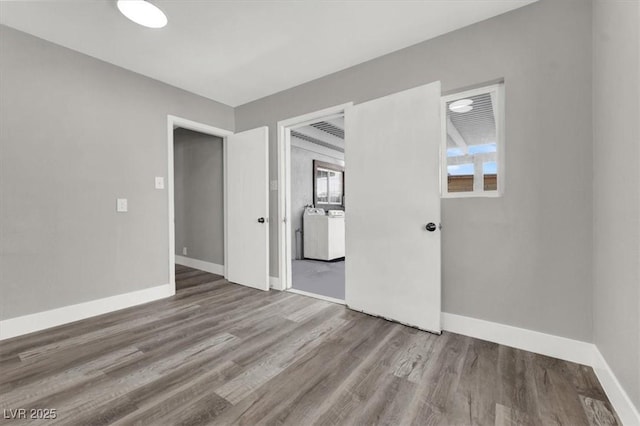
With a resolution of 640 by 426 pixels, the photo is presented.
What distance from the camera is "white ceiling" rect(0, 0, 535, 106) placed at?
1.97 metres

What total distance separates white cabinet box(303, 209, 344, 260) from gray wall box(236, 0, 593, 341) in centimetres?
310

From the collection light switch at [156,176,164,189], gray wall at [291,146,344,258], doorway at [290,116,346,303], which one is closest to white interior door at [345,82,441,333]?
doorway at [290,116,346,303]

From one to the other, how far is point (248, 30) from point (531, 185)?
8.23 ft

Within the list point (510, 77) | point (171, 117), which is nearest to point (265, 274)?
point (171, 117)

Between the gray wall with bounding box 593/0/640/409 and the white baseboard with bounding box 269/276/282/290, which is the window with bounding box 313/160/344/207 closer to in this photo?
the white baseboard with bounding box 269/276/282/290

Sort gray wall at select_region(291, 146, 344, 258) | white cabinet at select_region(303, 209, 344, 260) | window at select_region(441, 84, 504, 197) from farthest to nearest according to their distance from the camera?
gray wall at select_region(291, 146, 344, 258) < white cabinet at select_region(303, 209, 344, 260) < window at select_region(441, 84, 504, 197)

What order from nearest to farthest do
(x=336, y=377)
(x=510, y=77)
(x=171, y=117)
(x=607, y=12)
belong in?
(x=607, y=12), (x=336, y=377), (x=510, y=77), (x=171, y=117)

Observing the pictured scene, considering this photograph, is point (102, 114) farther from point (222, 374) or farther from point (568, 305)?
point (568, 305)

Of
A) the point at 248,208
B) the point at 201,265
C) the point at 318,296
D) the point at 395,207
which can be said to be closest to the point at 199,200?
the point at 201,265

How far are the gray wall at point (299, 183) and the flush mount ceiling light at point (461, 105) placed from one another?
3.54 meters

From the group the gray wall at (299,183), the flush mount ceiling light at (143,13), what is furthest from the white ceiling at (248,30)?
the gray wall at (299,183)

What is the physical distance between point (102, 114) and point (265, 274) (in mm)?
2394

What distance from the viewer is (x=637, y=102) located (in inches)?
46.9

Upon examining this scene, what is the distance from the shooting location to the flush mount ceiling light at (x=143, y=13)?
6.08 feet
